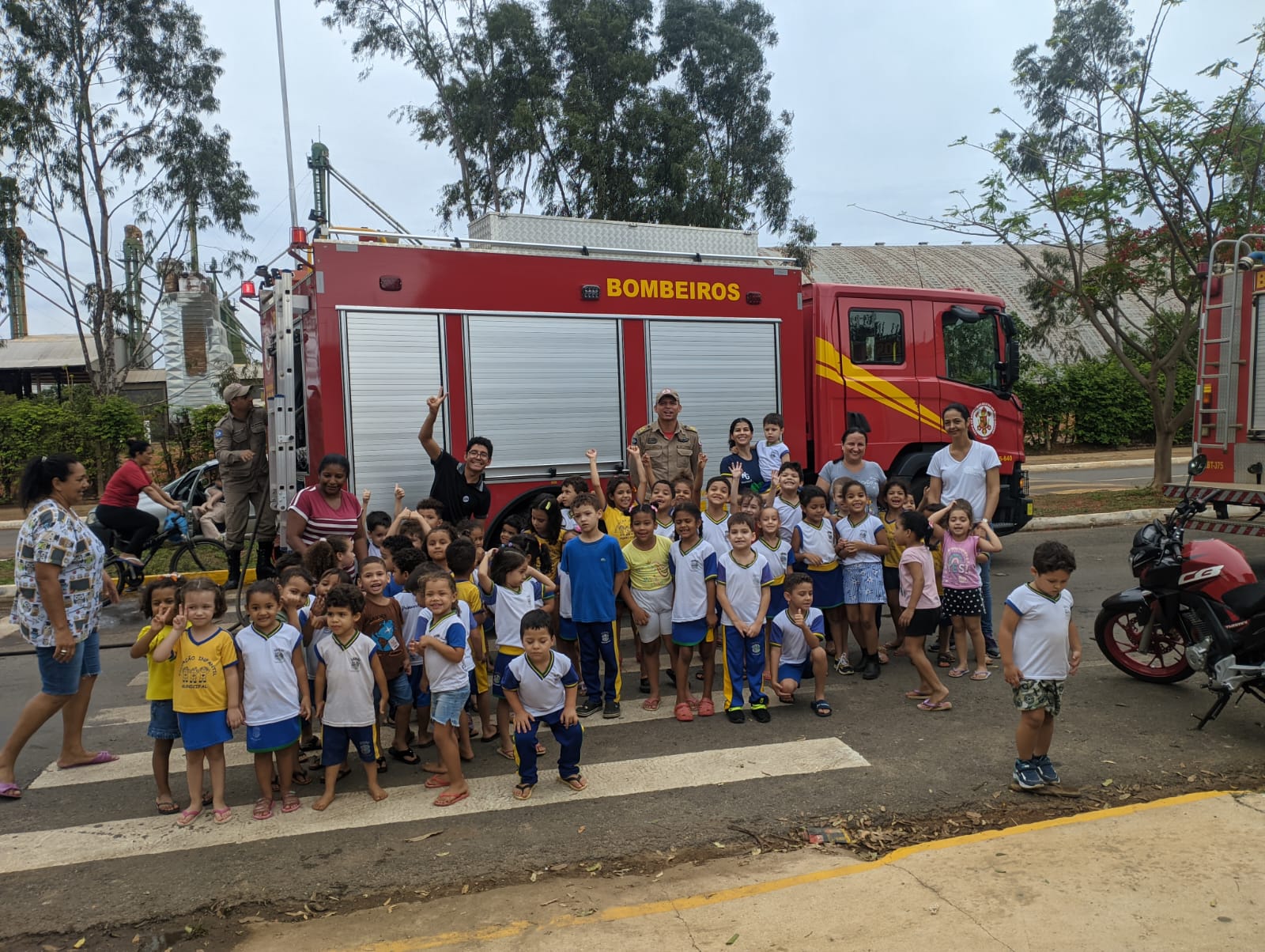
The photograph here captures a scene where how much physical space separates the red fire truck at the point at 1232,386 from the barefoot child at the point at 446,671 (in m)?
7.46

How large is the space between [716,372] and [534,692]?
17.0 feet

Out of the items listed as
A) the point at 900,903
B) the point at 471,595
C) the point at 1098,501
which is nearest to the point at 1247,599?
the point at 900,903

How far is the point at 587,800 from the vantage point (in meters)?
4.50

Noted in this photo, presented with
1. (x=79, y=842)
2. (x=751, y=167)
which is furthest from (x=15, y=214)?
(x=79, y=842)

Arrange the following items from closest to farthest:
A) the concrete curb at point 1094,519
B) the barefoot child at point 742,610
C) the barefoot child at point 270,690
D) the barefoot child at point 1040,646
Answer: the barefoot child at point 1040,646 < the barefoot child at point 270,690 < the barefoot child at point 742,610 < the concrete curb at point 1094,519

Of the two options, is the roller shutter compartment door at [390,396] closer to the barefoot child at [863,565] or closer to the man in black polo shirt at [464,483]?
the man in black polo shirt at [464,483]

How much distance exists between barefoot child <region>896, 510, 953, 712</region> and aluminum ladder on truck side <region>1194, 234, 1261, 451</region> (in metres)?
5.23

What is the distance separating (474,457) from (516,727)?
2.85 metres

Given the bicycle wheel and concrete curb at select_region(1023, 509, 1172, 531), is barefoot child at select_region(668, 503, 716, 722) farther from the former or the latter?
concrete curb at select_region(1023, 509, 1172, 531)

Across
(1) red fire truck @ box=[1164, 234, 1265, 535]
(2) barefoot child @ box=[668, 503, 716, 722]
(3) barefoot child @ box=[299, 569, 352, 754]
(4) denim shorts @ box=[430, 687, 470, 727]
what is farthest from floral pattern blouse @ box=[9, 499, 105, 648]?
(1) red fire truck @ box=[1164, 234, 1265, 535]

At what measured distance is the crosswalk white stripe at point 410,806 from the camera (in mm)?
4149

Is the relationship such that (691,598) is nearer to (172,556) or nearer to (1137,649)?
(1137,649)

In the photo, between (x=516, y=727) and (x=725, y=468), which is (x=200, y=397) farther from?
(x=516, y=727)

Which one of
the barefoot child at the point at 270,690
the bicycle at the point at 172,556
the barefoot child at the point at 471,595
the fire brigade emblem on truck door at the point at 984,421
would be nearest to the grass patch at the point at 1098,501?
the fire brigade emblem on truck door at the point at 984,421
